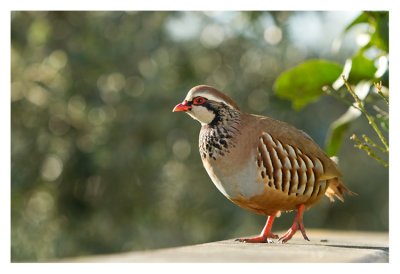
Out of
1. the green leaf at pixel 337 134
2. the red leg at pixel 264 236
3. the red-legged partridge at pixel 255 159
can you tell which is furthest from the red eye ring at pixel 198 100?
the green leaf at pixel 337 134

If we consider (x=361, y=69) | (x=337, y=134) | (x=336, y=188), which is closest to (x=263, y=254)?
(x=336, y=188)

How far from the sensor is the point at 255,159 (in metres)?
2.08

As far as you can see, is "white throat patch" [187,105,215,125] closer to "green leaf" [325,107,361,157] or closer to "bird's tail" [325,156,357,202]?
"bird's tail" [325,156,357,202]

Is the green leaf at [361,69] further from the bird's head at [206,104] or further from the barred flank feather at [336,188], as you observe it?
the bird's head at [206,104]

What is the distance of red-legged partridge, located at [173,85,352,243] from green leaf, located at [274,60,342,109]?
48 cm

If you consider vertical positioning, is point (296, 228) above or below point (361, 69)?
below

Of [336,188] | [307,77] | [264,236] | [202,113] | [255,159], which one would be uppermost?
[307,77]

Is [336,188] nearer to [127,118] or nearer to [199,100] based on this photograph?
[199,100]

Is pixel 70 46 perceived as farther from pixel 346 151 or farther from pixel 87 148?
pixel 346 151

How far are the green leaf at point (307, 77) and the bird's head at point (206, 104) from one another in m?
0.56

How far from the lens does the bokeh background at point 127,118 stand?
7.54m

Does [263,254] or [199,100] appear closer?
[263,254]

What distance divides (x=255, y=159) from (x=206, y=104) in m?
0.30
